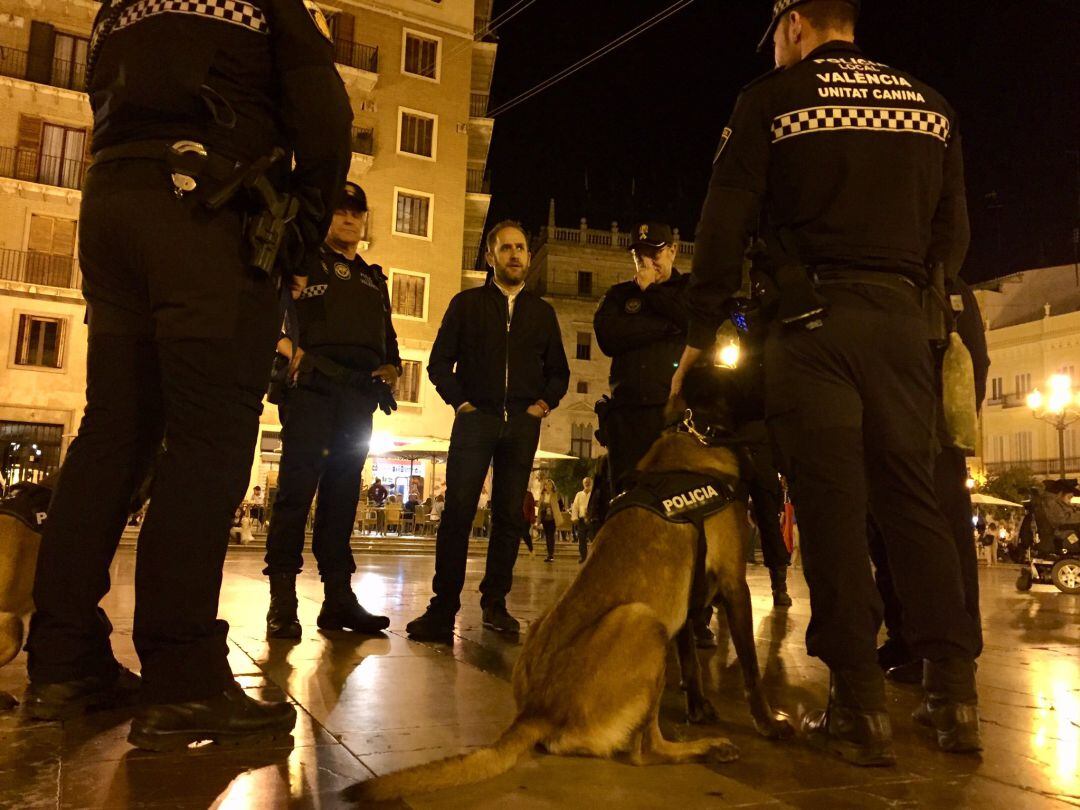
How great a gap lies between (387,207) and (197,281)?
27.7 m

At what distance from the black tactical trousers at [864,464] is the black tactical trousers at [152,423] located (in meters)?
1.63

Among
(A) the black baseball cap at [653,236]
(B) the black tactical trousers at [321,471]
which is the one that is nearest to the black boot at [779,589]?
(A) the black baseball cap at [653,236]

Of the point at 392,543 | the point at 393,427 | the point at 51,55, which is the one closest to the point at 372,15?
the point at 51,55

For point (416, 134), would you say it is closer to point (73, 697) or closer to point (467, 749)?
point (73, 697)

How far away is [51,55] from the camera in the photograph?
84.5 feet

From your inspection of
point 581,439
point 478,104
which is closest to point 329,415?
point 478,104

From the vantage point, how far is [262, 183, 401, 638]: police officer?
411 cm

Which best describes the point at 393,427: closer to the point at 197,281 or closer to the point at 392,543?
the point at 392,543

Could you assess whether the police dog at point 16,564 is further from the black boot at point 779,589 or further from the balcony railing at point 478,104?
the balcony railing at point 478,104

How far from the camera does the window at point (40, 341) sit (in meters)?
24.8

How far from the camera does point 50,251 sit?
25406 millimetres

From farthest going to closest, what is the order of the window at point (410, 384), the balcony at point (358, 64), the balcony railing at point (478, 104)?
the balcony railing at point (478, 104)
the window at point (410, 384)
the balcony at point (358, 64)

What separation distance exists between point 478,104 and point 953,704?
3302cm

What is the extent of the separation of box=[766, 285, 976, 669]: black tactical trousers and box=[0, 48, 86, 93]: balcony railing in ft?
93.7
